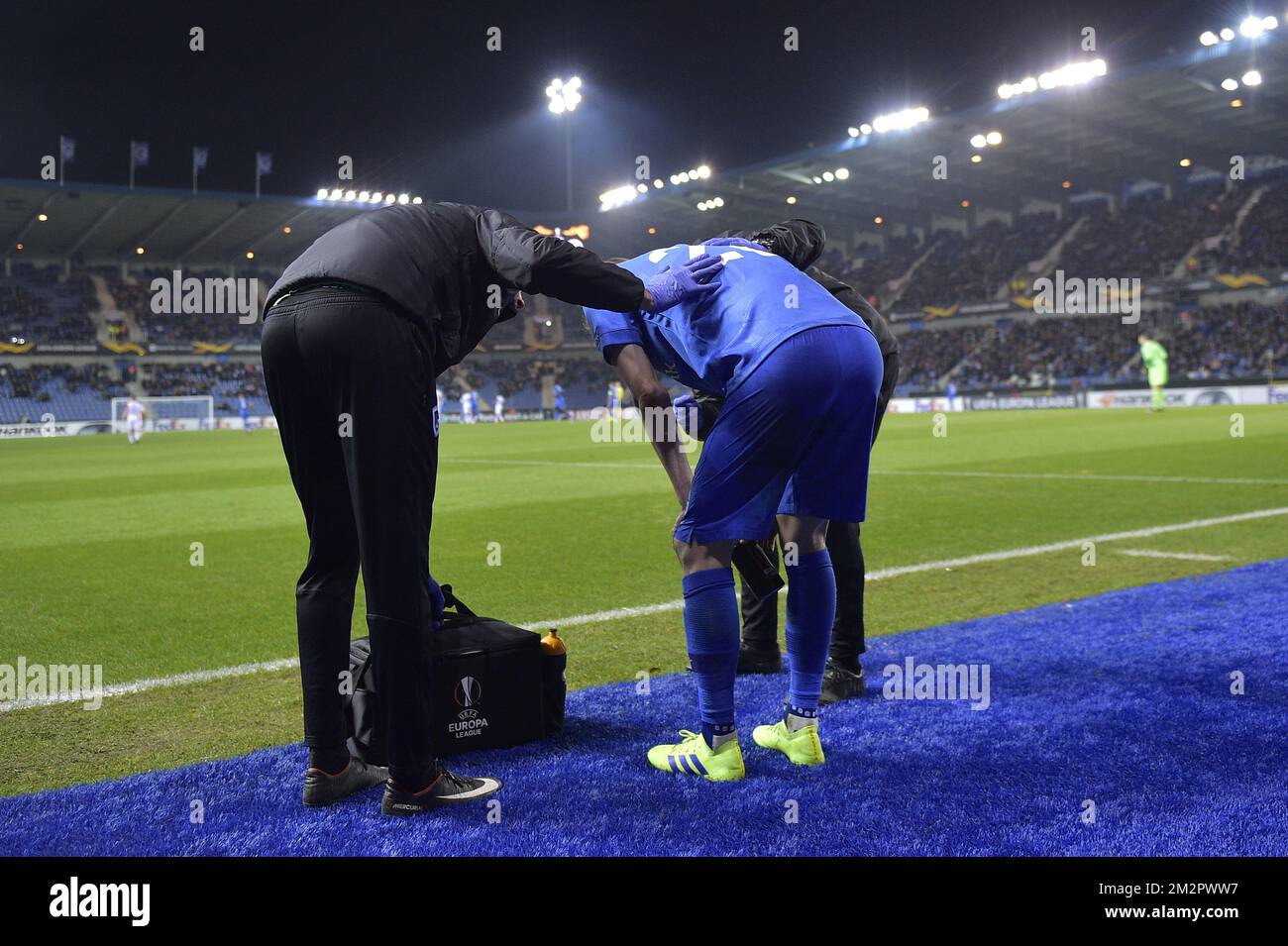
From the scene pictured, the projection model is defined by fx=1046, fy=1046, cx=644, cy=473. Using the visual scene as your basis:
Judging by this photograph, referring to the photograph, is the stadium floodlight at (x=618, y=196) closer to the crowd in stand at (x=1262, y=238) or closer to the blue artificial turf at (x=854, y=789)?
the crowd in stand at (x=1262, y=238)

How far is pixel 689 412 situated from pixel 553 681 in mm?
1231

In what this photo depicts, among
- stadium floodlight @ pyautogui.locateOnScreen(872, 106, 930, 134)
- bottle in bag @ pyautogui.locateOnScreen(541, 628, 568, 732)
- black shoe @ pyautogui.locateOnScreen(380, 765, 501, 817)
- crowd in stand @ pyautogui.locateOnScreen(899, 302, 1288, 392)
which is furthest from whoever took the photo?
crowd in stand @ pyautogui.locateOnScreen(899, 302, 1288, 392)

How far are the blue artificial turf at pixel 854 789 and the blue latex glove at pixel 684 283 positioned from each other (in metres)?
1.47

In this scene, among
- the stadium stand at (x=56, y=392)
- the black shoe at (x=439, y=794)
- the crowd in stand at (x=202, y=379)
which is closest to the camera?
the black shoe at (x=439, y=794)

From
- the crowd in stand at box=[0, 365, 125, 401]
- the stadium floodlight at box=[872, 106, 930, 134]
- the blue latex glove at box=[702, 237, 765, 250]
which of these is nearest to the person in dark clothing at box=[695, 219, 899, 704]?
the blue latex glove at box=[702, 237, 765, 250]

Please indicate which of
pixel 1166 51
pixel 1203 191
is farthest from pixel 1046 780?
pixel 1203 191

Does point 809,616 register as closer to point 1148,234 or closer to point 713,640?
point 713,640

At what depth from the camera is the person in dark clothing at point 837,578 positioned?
388 cm

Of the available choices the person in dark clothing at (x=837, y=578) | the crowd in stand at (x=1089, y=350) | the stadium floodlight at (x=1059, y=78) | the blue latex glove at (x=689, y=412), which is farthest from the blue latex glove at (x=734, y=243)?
the crowd in stand at (x=1089, y=350)

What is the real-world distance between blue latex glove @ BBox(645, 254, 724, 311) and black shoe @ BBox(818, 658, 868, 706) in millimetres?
1735

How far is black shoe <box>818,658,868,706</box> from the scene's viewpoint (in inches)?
164

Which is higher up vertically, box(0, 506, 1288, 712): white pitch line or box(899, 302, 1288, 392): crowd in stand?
box(899, 302, 1288, 392): crowd in stand

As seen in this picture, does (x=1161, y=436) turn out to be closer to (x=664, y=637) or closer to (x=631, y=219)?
(x=664, y=637)

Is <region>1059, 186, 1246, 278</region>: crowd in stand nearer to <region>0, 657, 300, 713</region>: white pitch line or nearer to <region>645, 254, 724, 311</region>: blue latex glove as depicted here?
<region>0, 657, 300, 713</region>: white pitch line
